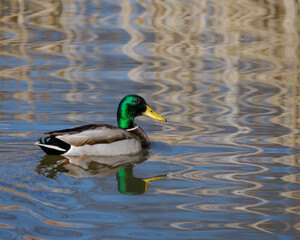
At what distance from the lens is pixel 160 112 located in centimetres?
997

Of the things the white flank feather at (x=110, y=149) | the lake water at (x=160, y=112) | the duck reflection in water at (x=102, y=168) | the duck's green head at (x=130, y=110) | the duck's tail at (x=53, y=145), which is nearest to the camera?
the lake water at (x=160, y=112)

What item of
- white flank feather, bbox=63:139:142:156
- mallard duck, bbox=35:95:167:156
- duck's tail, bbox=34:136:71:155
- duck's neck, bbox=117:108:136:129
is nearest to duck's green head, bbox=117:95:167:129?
duck's neck, bbox=117:108:136:129

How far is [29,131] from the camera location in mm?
8836

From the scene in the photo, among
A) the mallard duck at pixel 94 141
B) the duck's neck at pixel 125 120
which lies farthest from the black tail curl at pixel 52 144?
the duck's neck at pixel 125 120

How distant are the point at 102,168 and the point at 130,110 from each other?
1.39 meters

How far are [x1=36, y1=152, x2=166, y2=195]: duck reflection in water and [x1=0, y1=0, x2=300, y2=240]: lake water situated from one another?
0.07ft

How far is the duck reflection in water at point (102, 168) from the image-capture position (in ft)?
23.3

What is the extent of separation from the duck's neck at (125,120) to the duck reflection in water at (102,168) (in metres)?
0.64

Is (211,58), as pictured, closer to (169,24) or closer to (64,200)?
(169,24)

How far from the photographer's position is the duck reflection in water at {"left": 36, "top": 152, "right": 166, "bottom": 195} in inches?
280

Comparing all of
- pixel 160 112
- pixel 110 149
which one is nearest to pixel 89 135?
pixel 110 149

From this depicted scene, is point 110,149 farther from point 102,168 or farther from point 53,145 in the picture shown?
point 53,145

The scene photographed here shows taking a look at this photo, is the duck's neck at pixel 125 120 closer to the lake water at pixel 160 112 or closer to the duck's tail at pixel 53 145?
the lake water at pixel 160 112

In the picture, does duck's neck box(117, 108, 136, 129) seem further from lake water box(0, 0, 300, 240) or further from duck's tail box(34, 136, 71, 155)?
duck's tail box(34, 136, 71, 155)
